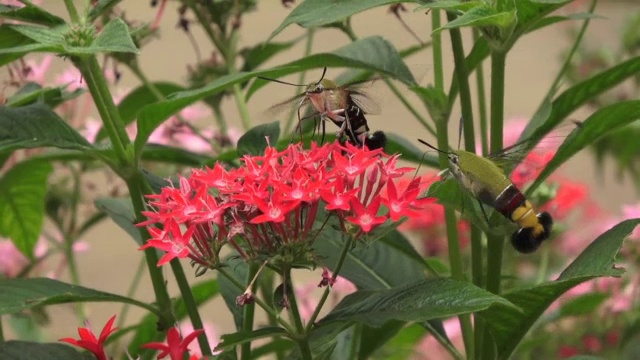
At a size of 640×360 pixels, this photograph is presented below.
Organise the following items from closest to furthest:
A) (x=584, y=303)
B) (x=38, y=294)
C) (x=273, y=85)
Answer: (x=38, y=294)
(x=584, y=303)
(x=273, y=85)

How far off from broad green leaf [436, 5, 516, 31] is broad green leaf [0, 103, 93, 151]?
0.89 ft

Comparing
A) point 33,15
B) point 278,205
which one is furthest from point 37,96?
point 278,205

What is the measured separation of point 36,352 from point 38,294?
42mm

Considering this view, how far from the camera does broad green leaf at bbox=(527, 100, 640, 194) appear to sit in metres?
0.68

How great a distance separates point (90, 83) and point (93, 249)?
2241 millimetres

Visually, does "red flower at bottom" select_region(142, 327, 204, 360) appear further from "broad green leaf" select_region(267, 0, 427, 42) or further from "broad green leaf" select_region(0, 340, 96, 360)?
"broad green leaf" select_region(267, 0, 427, 42)

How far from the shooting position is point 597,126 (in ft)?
2.26

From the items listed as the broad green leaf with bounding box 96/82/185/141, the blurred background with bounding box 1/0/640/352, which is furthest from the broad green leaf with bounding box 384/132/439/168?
the blurred background with bounding box 1/0/640/352

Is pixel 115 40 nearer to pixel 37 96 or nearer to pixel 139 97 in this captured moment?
pixel 37 96

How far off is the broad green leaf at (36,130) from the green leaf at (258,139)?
10cm

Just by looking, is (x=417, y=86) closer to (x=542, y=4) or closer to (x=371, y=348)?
(x=542, y=4)

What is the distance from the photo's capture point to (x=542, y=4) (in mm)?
623

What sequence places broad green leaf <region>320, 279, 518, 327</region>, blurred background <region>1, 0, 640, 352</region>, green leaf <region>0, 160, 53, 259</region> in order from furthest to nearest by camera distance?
1. blurred background <region>1, 0, 640, 352</region>
2. green leaf <region>0, 160, 53, 259</region>
3. broad green leaf <region>320, 279, 518, 327</region>

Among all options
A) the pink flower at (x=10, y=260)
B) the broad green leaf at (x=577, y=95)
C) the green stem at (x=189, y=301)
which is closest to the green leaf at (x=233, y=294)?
the green stem at (x=189, y=301)
